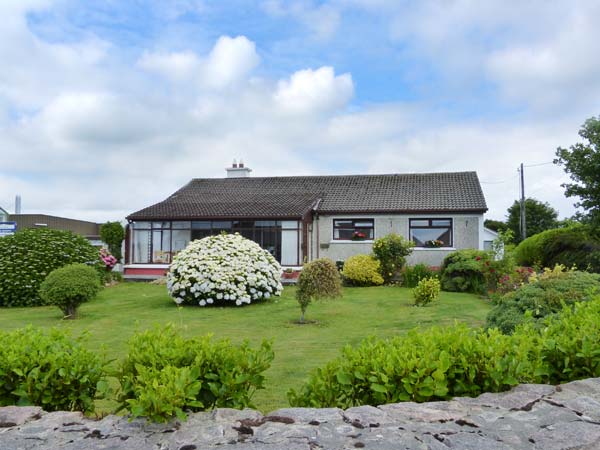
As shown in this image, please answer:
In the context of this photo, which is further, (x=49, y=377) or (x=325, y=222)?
(x=325, y=222)

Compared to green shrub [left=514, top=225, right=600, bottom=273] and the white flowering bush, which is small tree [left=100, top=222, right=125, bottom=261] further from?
green shrub [left=514, top=225, right=600, bottom=273]

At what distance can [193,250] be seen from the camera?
1564 centimetres

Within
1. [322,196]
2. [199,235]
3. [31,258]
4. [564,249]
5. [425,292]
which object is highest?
[322,196]

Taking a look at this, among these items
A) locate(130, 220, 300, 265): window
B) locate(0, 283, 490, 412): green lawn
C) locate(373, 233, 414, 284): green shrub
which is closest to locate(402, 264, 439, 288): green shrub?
locate(373, 233, 414, 284): green shrub

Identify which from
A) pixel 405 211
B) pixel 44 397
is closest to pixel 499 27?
pixel 44 397

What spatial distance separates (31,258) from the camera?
16.3 meters

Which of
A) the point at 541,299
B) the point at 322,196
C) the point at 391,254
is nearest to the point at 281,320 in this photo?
the point at 541,299

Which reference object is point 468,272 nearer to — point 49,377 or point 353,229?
point 353,229

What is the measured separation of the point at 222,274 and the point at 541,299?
9316mm

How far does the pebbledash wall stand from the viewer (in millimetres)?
23250

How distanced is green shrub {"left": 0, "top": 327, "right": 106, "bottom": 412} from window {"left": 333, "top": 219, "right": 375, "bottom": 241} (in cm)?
2086

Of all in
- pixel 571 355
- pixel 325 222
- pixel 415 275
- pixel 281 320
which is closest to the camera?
pixel 571 355

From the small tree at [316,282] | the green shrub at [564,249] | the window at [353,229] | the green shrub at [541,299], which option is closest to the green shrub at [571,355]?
the green shrub at [541,299]

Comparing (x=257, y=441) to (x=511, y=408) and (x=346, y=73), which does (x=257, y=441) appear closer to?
(x=511, y=408)
